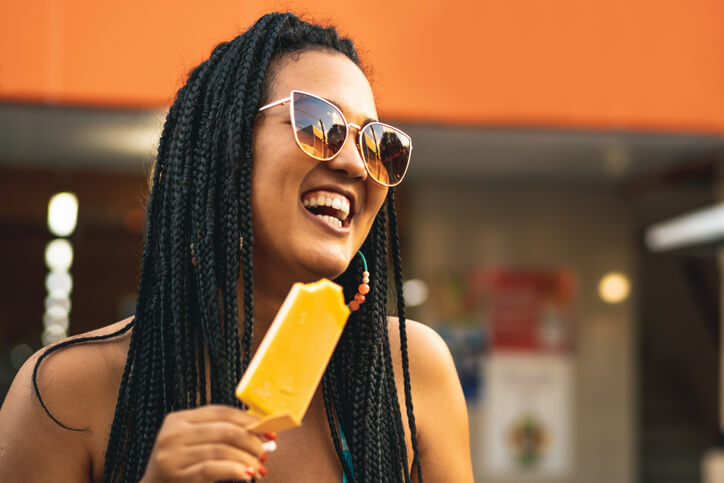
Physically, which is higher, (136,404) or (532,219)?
(532,219)

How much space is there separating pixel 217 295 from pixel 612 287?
743cm

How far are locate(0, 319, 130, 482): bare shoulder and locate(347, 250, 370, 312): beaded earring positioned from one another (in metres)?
0.56

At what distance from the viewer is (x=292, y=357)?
52.3 inches

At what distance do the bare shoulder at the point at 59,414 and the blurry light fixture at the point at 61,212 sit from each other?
20.6 feet

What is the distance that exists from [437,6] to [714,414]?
19.2 feet

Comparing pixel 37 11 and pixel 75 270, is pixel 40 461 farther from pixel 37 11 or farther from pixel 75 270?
pixel 75 270

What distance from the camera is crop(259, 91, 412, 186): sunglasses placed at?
159 centimetres

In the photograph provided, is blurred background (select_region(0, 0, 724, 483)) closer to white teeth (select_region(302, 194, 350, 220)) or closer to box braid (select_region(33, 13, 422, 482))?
box braid (select_region(33, 13, 422, 482))

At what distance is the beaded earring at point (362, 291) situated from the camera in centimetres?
186

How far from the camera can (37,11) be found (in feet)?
17.5

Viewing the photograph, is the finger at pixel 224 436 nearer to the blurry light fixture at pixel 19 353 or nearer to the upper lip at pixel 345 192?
the upper lip at pixel 345 192

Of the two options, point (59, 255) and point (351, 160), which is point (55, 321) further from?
point (351, 160)

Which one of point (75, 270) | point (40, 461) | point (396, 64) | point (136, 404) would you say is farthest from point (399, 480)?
point (75, 270)

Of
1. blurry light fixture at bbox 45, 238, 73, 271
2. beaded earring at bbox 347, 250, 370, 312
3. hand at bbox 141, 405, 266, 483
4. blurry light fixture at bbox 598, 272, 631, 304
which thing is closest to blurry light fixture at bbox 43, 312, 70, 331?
blurry light fixture at bbox 45, 238, 73, 271
